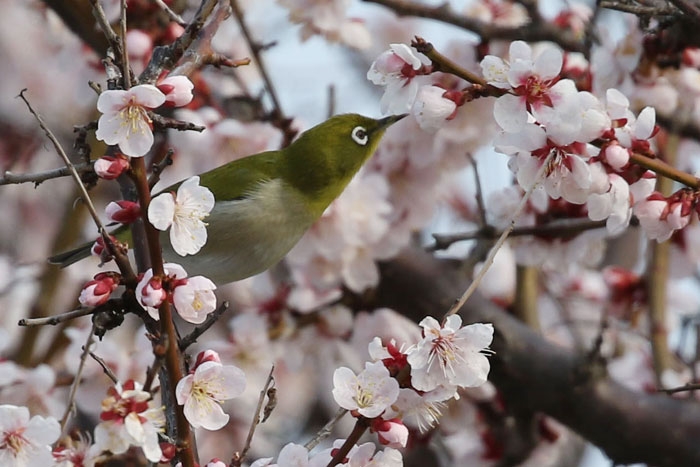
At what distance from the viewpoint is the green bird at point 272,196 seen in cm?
238

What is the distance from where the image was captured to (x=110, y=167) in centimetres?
128

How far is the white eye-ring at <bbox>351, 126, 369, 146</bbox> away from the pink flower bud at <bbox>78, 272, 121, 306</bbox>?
1.23 meters

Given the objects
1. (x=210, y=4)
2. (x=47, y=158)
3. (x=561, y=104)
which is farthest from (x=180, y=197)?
(x=47, y=158)

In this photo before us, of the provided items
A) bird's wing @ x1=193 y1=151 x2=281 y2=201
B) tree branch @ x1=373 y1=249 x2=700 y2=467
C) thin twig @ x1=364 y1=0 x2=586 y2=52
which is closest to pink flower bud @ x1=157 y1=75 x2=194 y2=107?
bird's wing @ x1=193 y1=151 x2=281 y2=201

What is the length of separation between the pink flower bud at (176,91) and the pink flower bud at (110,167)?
0.15m

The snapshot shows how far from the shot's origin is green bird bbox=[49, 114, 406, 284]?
2.38m

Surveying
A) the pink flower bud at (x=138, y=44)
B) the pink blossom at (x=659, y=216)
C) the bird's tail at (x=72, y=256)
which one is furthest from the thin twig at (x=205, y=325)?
the pink flower bud at (x=138, y=44)

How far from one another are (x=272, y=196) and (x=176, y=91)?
1.11m

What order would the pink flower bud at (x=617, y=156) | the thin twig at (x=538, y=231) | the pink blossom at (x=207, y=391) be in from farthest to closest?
the thin twig at (x=538, y=231) < the pink flower bud at (x=617, y=156) < the pink blossom at (x=207, y=391)

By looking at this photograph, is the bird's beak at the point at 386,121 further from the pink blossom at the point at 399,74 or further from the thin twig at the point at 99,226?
the thin twig at the point at 99,226

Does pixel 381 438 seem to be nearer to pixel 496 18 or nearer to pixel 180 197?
pixel 180 197

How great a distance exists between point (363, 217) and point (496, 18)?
3.72 ft

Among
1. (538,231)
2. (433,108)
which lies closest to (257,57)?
(538,231)

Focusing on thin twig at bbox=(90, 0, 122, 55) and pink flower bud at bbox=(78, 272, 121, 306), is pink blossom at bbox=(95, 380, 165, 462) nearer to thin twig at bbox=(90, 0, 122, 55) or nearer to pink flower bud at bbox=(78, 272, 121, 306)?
pink flower bud at bbox=(78, 272, 121, 306)
